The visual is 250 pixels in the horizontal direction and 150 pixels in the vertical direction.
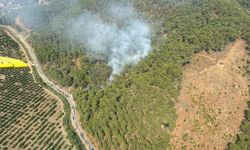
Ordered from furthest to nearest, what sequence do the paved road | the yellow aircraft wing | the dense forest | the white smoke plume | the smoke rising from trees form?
the smoke rising from trees, the white smoke plume, the yellow aircraft wing, the paved road, the dense forest

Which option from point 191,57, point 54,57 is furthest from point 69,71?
point 191,57

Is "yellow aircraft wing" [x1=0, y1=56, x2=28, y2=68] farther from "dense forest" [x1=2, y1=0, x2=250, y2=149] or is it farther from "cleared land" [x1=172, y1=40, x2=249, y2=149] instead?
"cleared land" [x1=172, y1=40, x2=249, y2=149]

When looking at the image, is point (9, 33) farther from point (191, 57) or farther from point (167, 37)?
point (191, 57)

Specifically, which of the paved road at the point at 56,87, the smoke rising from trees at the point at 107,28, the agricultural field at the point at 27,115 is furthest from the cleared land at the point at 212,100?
the agricultural field at the point at 27,115

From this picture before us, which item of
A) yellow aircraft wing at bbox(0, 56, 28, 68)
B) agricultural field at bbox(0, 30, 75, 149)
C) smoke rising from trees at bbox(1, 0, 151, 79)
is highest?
yellow aircraft wing at bbox(0, 56, 28, 68)

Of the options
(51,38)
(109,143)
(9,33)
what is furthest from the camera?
(9,33)

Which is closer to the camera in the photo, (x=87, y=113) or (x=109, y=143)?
(x=109, y=143)

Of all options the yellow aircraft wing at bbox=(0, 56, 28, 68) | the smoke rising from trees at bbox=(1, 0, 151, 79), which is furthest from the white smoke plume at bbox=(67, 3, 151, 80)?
the yellow aircraft wing at bbox=(0, 56, 28, 68)

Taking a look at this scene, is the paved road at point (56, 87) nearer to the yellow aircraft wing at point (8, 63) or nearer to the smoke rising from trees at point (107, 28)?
the yellow aircraft wing at point (8, 63)
